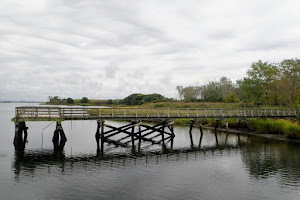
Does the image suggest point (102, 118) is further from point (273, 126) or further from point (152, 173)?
point (273, 126)

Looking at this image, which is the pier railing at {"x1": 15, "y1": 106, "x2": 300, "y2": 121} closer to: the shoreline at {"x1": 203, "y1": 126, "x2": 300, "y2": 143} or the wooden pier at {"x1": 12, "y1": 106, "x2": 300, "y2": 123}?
the wooden pier at {"x1": 12, "y1": 106, "x2": 300, "y2": 123}

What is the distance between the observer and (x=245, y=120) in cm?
4872

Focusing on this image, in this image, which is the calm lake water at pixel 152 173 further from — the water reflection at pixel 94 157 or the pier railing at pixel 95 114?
the pier railing at pixel 95 114

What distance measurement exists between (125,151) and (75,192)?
13352 mm

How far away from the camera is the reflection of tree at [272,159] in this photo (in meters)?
20.5

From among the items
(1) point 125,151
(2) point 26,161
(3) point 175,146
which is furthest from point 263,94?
(2) point 26,161

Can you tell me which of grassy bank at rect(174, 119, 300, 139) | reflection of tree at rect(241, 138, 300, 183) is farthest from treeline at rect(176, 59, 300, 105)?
reflection of tree at rect(241, 138, 300, 183)

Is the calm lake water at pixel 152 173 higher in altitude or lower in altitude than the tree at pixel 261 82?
lower

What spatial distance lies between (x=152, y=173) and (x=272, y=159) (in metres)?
12.6

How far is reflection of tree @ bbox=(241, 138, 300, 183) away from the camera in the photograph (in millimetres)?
20450

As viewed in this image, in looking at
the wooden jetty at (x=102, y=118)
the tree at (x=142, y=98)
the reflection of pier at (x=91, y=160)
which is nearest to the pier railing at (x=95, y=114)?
the wooden jetty at (x=102, y=118)

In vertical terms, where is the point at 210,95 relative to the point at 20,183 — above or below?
above

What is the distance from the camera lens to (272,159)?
996 inches

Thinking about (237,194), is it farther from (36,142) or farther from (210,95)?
(210,95)
